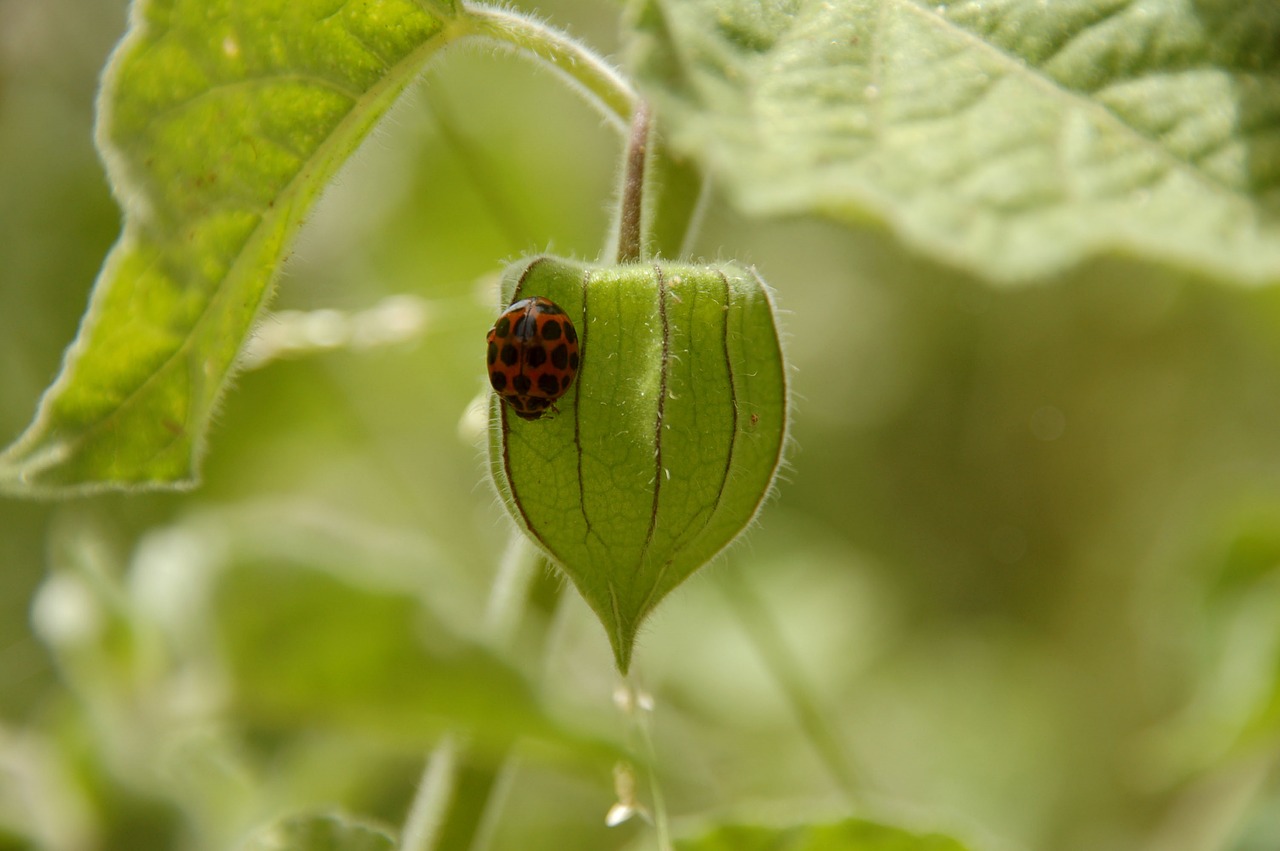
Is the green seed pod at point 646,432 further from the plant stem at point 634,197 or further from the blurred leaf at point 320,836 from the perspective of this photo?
the blurred leaf at point 320,836

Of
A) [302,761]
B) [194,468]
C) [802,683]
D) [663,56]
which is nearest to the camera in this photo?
[663,56]

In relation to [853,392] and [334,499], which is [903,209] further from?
[853,392]

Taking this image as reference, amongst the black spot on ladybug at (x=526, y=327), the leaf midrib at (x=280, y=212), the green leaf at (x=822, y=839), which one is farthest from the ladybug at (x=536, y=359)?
the green leaf at (x=822, y=839)

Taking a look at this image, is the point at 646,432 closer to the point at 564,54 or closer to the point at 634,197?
the point at 634,197

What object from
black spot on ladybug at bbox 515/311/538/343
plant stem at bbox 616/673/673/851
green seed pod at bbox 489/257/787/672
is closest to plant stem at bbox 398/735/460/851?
plant stem at bbox 616/673/673/851

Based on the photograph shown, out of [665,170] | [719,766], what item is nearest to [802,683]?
[719,766]

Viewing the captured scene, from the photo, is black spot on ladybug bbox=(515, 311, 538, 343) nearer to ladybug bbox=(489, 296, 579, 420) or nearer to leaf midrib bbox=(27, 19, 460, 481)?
ladybug bbox=(489, 296, 579, 420)
